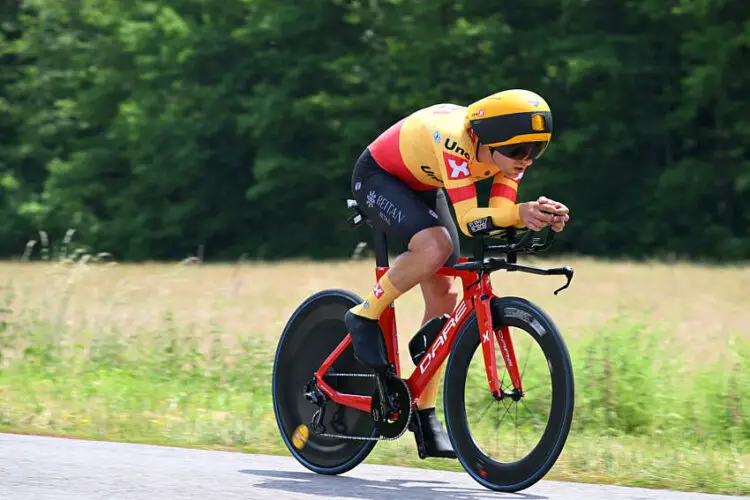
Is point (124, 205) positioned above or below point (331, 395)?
below

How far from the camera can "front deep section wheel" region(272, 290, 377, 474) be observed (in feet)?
23.0

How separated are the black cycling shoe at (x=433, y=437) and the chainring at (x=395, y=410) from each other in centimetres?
9

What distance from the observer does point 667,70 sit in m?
32.9

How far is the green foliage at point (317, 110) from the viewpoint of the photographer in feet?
106

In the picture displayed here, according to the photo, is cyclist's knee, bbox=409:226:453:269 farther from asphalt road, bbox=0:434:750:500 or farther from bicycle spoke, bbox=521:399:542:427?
asphalt road, bbox=0:434:750:500

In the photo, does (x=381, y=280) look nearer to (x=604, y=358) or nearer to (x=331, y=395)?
(x=331, y=395)

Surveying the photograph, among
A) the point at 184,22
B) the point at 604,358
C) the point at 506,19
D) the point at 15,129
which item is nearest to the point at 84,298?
the point at 604,358

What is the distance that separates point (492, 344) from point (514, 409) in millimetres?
307

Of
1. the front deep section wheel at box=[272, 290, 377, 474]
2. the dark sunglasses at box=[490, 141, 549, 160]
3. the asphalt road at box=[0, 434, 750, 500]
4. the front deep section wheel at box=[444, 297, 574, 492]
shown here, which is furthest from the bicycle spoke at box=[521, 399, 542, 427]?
the dark sunglasses at box=[490, 141, 549, 160]

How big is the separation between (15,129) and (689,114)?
25457mm

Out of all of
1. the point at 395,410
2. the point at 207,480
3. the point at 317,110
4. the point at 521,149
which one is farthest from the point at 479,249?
the point at 317,110

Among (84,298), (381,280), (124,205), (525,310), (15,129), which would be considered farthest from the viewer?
(15,129)

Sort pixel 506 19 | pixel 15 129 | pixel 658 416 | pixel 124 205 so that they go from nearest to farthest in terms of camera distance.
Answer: pixel 658 416
pixel 506 19
pixel 124 205
pixel 15 129

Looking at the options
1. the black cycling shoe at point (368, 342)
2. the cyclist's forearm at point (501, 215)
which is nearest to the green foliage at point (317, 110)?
the black cycling shoe at point (368, 342)
